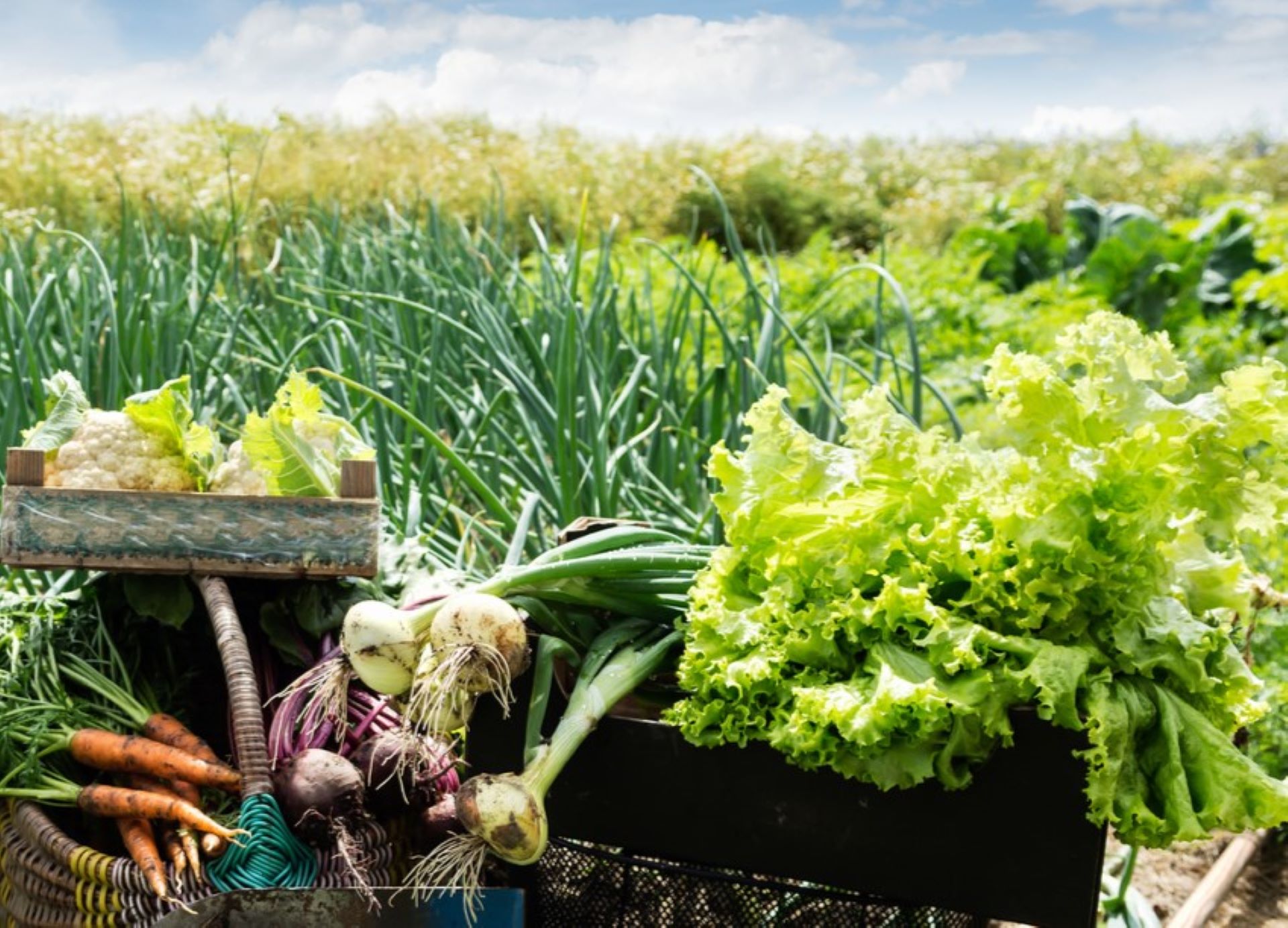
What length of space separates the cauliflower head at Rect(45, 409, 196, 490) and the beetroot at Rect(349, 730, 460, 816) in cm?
58

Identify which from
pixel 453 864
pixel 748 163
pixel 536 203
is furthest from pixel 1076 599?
pixel 748 163

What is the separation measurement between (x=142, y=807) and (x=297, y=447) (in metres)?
0.61

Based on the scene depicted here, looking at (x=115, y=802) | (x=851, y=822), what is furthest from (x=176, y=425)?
(x=851, y=822)

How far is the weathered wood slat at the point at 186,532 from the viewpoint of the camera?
202 centimetres

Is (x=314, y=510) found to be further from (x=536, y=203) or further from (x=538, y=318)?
(x=536, y=203)

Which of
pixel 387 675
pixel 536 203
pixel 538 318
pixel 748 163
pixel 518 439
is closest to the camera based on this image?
pixel 387 675

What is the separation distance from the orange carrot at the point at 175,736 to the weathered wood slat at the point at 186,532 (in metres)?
0.24

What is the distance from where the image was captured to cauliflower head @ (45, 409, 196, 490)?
7.04 ft

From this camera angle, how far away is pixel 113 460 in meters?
2.16

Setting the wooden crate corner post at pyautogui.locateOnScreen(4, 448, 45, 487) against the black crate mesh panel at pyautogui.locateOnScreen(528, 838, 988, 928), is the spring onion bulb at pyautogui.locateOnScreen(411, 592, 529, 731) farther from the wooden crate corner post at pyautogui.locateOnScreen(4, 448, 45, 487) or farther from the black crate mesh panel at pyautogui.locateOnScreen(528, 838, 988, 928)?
the wooden crate corner post at pyautogui.locateOnScreen(4, 448, 45, 487)

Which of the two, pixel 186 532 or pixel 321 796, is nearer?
pixel 321 796

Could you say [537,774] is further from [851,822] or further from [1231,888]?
[1231,888]

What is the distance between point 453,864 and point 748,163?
10.9 m

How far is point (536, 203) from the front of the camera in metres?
9.41
